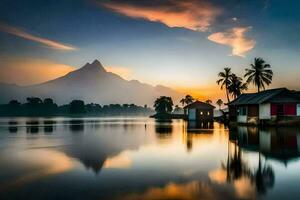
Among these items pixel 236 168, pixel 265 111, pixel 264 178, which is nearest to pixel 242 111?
pixel 265 111

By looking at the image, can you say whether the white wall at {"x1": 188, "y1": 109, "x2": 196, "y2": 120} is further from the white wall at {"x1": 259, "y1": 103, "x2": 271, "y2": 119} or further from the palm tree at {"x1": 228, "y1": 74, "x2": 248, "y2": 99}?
the white wall at {"x1": 259, "y1": 103, "x2": 271, "y2": 119}

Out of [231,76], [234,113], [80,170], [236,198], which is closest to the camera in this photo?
[236,198]

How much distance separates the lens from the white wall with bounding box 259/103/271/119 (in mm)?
48516

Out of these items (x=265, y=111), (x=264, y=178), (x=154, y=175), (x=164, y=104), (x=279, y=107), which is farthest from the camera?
(x=164, y=104)

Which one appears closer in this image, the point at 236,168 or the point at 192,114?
the point at 236,168

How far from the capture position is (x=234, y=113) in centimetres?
6450

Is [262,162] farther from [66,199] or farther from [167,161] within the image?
[66,199]

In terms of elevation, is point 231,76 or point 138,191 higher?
point 231,76

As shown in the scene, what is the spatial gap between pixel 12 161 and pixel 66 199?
34.2 feet

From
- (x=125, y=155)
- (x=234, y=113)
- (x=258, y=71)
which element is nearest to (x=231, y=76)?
(x=258, y=71)

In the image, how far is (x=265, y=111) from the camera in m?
49.2

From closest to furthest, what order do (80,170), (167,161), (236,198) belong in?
1. (236,198)
2. (80,170)
3. (167,161)

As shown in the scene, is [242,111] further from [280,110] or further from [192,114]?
[192,114]

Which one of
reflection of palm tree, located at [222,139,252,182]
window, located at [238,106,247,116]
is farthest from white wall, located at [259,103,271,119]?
reflection of palm tree, located at [222,139,252,182]
